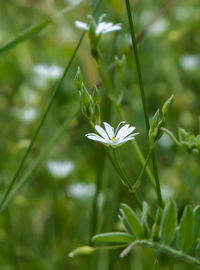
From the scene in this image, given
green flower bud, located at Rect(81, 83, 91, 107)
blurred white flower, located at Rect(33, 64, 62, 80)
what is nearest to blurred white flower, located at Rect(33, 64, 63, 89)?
blurred white flower, located at Rect(33, 64, 62, 80)

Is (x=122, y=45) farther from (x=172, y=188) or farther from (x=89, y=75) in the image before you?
(x=89, y=75)

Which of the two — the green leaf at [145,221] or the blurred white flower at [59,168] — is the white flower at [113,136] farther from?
the blurred white flower at [59,168]

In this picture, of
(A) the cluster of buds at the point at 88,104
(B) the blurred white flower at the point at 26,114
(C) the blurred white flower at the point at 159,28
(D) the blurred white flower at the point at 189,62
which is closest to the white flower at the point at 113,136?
(A) the cluster of buds at the point at 88,104

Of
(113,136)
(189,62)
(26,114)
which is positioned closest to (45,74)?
→ (26,114)

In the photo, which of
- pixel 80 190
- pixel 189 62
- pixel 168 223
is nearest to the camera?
pixel 168 223

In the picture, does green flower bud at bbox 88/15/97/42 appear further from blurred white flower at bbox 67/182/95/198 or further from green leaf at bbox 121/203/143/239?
blurred white flower at bbox 67/182/95/198

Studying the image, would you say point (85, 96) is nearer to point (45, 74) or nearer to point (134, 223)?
point (134, 223)
